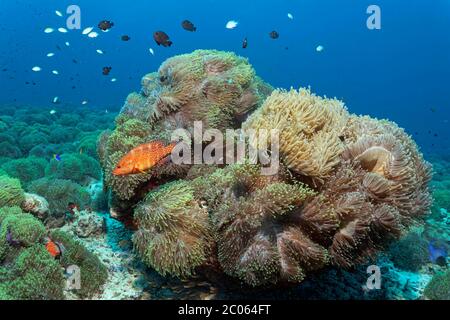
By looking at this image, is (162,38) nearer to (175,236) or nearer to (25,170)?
(25,170)

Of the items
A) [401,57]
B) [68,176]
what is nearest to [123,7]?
[401,57]

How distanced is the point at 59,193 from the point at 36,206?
1.02 metres

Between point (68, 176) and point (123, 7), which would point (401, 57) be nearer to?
point (123, 7)

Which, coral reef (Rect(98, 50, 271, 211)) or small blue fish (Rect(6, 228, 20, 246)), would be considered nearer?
small blue fish (Rect(6, 228, 20, 246))

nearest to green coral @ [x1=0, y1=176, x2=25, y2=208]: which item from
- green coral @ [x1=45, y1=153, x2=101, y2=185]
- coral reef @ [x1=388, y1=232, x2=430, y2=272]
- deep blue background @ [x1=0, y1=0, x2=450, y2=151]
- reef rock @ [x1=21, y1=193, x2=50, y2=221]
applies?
reef rock @ [x1=21, y1=193, x2=50, y2=221]

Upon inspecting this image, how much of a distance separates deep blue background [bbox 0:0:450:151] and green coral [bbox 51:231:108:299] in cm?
9420

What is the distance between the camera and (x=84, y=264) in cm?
451

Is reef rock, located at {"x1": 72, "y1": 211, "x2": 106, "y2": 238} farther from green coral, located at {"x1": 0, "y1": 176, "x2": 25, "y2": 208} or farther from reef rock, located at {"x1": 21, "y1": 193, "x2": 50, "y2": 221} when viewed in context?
green coral, located at {"x1": 0, "y1": 176, "x2": 25, "y2": 208}

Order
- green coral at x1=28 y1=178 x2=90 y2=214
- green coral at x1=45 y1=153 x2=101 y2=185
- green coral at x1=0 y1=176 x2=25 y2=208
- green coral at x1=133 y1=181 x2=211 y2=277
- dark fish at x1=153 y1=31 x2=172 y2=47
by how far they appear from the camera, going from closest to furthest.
Answer: green coral at x1=133 y1=181 x2=211 y2=277 → green coral at x1=0 y1=176 x2=25 y2=208 → green coral at x1=28 y1=178 x2=90 y2=214 → green coral at x1=45 y1=153 x2=101 y2=185 → dark fish at x1=153 y1=31 x2=172 y2=47

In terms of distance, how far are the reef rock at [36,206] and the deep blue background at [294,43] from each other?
306 ft

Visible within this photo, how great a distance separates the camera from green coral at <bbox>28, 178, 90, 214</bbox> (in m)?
6.10

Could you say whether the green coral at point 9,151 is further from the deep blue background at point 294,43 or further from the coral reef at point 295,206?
the deep blue background at point 294,43
